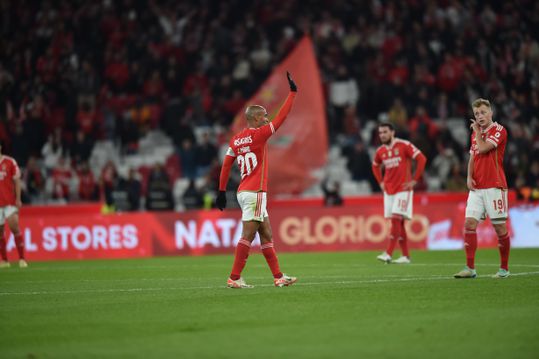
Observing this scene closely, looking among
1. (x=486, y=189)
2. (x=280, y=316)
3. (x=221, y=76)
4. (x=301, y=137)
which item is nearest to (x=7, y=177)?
(x=301, y=137)

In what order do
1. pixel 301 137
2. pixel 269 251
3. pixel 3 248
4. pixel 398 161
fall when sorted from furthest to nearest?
pixel 301 137
pixel 3 248
pixel 398 161
pixel 269 251

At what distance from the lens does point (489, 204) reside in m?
13.8

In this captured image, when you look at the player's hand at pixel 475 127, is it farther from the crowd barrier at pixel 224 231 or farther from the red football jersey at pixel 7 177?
the crowd barrier at pixel 224 231

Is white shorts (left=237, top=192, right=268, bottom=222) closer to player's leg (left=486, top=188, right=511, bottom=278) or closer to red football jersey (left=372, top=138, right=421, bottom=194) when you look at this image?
player's leg (left=486, top=188, right=511, bottom=278)

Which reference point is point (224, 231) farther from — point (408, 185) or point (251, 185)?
point (251, 185)

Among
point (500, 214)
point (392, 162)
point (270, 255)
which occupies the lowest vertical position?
point (270, 255)

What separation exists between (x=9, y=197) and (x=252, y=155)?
9272mm

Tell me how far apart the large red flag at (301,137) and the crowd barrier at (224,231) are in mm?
2817

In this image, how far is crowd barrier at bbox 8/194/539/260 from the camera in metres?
24.7

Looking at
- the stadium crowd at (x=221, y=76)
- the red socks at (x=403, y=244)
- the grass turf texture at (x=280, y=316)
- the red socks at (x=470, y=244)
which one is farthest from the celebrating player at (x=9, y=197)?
the red socks at (x=470, y=244)

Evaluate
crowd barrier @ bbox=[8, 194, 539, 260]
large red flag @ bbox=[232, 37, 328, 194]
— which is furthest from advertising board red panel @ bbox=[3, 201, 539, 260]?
large red flag @ bbox=[232, 37, 328, 194]

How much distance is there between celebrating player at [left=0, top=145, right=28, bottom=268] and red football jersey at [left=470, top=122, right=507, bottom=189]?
1017 cm

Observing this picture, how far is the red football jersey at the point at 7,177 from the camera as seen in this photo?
20.5 meters

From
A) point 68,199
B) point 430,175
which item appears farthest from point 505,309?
point 68,199
